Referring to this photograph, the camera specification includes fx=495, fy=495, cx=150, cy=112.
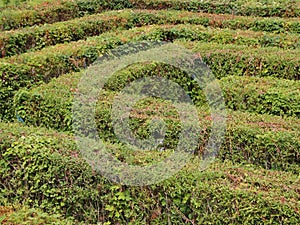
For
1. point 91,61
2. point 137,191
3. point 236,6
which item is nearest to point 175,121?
point 137,191

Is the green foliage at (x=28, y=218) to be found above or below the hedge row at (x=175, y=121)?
below

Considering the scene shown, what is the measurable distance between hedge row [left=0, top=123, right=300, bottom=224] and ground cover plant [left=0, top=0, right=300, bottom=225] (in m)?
0.01

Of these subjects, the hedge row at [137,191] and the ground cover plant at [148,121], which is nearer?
the hedge row at [137,191]

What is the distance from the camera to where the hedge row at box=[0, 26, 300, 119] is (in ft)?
30.4

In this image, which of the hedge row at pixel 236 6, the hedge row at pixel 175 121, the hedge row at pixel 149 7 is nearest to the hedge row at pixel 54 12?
the hedge row at pixel 149 7

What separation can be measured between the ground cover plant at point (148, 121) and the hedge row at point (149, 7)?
0.08 metres

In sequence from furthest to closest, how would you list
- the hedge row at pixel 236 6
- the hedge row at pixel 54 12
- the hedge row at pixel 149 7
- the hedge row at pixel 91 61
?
the hedge row at pixel 236 6 → the hedge row at pixel 149 7 → the hedge row at pixel 54 12 → the hedge row at pixel 91 61

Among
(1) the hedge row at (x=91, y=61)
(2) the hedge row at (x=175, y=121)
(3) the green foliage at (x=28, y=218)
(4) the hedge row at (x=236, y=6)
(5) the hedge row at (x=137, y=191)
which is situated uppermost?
(4) the hedge row at (x=236, y=6)

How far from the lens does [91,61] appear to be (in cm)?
1056

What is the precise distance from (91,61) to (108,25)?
2.25 m

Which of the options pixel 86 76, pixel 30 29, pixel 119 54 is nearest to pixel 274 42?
pixel 119 54

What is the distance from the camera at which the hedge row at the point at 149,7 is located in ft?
41.6

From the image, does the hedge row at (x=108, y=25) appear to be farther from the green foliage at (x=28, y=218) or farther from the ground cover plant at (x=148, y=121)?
the green foliage at (x=28, y=218)

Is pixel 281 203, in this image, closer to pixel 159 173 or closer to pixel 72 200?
pixel 159 173
